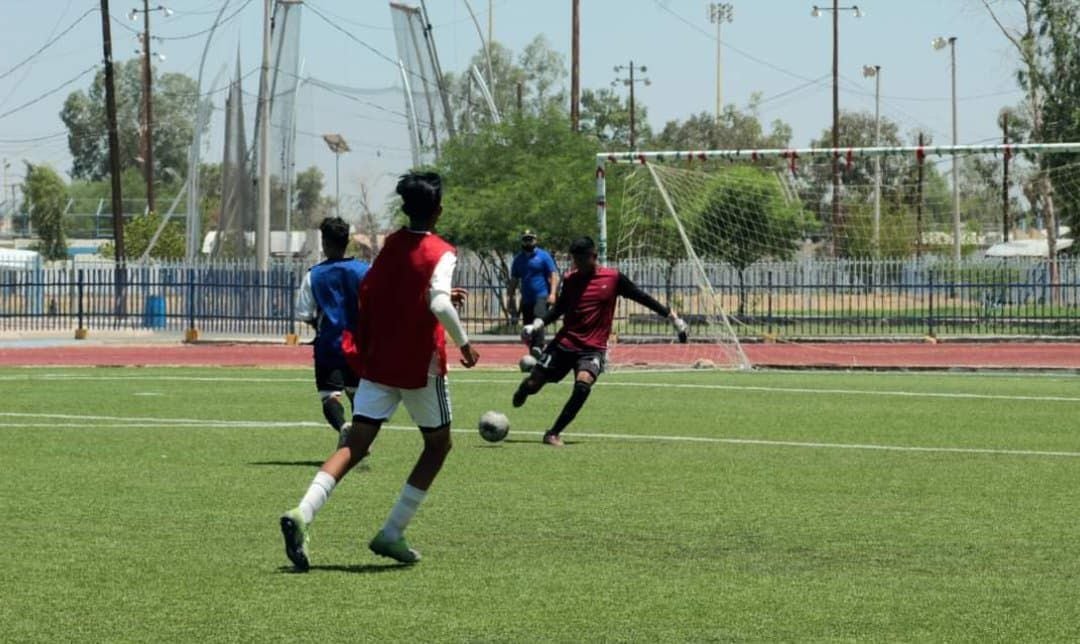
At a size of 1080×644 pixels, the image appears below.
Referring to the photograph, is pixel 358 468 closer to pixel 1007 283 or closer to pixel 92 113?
pixel 1007 283

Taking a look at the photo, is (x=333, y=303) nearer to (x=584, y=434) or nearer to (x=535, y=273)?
(x=584, y=434)

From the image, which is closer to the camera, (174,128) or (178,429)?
(178,429)

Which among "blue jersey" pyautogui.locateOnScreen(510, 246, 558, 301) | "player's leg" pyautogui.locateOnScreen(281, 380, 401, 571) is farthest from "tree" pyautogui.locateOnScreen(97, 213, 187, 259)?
"player's leg" pyautogui.locateOnScreen(281, 380, 401, 571)

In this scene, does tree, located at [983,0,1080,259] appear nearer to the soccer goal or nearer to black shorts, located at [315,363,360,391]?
the soccer goal

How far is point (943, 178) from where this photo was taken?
46.2 meters

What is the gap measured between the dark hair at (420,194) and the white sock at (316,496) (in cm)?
134

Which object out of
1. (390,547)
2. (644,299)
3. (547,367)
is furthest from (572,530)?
(547,367)

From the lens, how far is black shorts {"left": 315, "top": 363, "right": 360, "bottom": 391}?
44.2 ft

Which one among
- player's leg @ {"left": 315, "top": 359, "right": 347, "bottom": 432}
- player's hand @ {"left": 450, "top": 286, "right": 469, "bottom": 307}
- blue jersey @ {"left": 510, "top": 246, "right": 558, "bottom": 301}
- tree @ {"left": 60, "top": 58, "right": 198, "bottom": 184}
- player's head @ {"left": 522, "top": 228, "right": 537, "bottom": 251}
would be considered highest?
tree @ {"left": 60, "top": 58, "right": 198, "bottom": 184}

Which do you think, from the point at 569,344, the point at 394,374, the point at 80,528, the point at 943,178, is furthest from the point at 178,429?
the point at 943,178

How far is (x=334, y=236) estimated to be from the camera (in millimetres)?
12875

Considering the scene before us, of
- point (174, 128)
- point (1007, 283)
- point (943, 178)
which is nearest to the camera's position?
point (1007, 283)

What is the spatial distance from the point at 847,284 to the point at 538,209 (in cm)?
784

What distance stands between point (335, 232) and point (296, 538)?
4.78 meters
